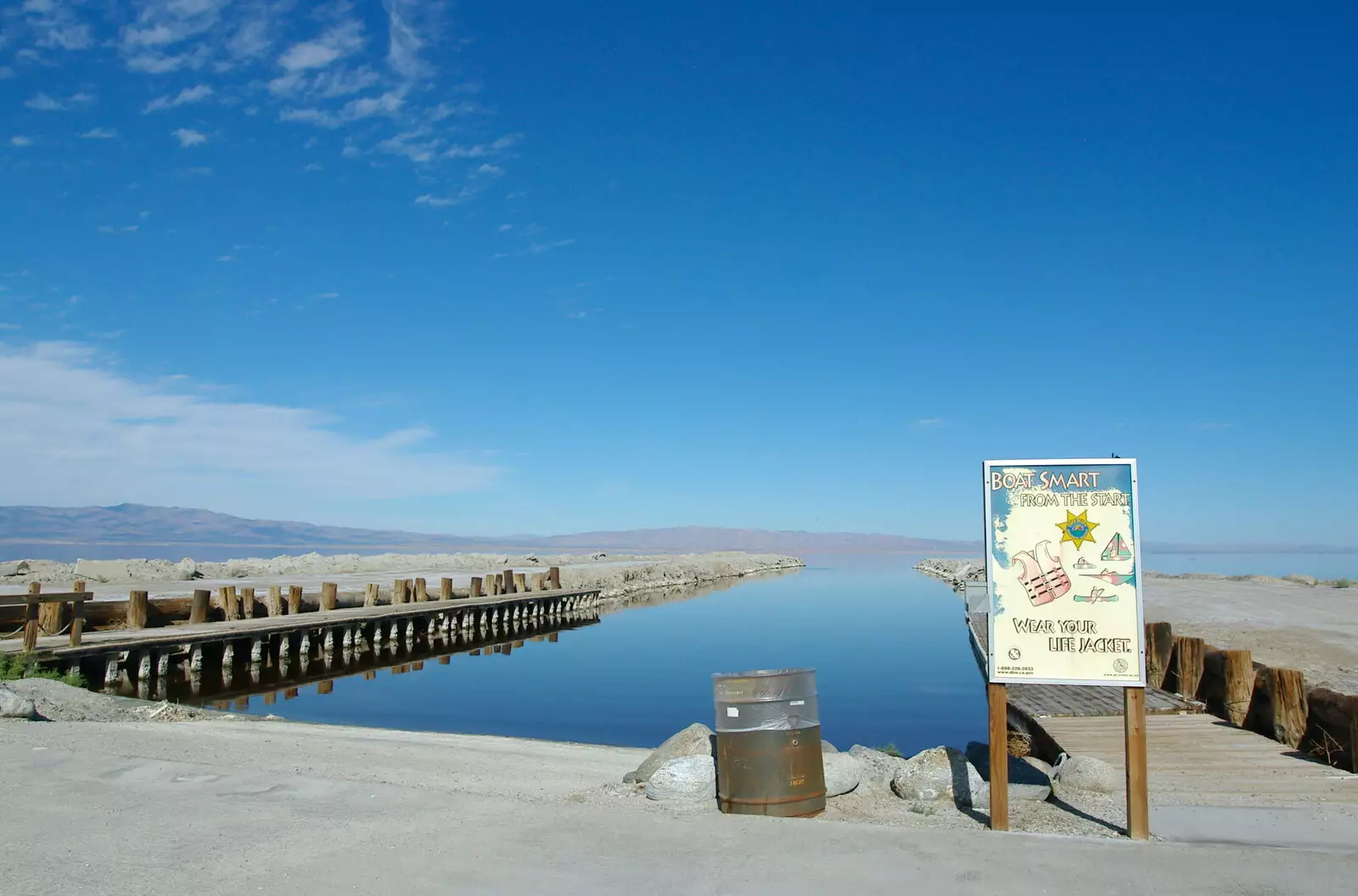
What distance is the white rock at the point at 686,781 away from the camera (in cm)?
719

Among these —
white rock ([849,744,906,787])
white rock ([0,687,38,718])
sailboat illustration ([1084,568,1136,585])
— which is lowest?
white rock ([0,687,38,718])

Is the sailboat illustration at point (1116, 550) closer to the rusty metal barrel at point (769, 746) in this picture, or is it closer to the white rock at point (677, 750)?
the rusty metal barrel at point (769, 746)

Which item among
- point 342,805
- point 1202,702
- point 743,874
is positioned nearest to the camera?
point 743,874

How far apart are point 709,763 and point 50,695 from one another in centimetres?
996

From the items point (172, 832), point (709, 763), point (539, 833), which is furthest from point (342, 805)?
point (709, 763)

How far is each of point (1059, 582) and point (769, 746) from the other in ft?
7.49

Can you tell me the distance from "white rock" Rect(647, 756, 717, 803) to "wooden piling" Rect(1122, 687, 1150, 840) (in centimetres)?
283

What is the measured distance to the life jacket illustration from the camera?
6.44m

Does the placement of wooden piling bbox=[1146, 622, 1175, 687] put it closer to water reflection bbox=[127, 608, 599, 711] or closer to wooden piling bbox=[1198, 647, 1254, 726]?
wooden piling bbox=[1198, 647, 1254, 726]

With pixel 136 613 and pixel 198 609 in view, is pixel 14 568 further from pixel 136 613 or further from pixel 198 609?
pixel 136 613

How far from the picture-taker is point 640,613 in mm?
42594

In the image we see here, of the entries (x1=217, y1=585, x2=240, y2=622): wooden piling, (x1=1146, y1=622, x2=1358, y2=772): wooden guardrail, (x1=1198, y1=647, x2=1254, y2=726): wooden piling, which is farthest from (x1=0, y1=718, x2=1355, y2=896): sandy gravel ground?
(x1=217, y1=585, x2=240, y2=622): wooden piling

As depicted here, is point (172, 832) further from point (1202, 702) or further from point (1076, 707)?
point (1202, 702)

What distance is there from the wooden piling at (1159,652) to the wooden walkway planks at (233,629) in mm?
18251
